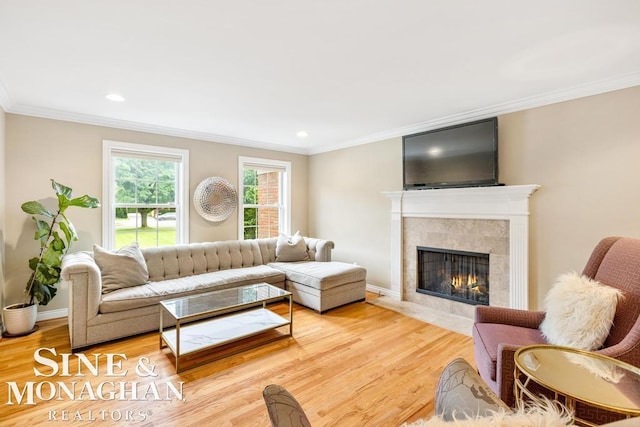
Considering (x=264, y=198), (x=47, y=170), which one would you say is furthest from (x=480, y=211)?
(x=47, y=170)

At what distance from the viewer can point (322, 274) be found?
3.63 meters

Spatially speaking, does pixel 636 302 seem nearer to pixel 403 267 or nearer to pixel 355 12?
pixel 355 12

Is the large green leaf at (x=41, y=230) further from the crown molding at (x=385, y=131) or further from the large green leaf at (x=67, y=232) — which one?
the crown molding at (x=385, y=131)

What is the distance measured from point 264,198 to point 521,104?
379cm

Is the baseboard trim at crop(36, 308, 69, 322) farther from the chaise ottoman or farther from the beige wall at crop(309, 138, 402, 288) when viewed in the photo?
the beige wall at crop(309, 138, 402, 288)

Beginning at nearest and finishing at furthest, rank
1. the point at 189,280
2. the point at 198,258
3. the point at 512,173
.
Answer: the point at 512,173 < the point at 189,280 < the point at 198,258

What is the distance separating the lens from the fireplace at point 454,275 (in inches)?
134

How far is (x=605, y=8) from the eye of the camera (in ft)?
5.32

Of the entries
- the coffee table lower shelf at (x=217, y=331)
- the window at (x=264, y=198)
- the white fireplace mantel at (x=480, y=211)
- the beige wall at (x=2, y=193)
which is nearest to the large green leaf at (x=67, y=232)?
the beige wall at (x=2, y=193)

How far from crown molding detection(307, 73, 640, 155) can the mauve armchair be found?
1440 mm

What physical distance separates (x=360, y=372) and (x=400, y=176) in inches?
103

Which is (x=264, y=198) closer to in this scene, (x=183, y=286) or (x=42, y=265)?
(x=183, y=286)

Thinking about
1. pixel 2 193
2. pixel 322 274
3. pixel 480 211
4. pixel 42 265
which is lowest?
pixel 322 274

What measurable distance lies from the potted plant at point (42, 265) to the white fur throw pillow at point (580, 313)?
4.15 metres
